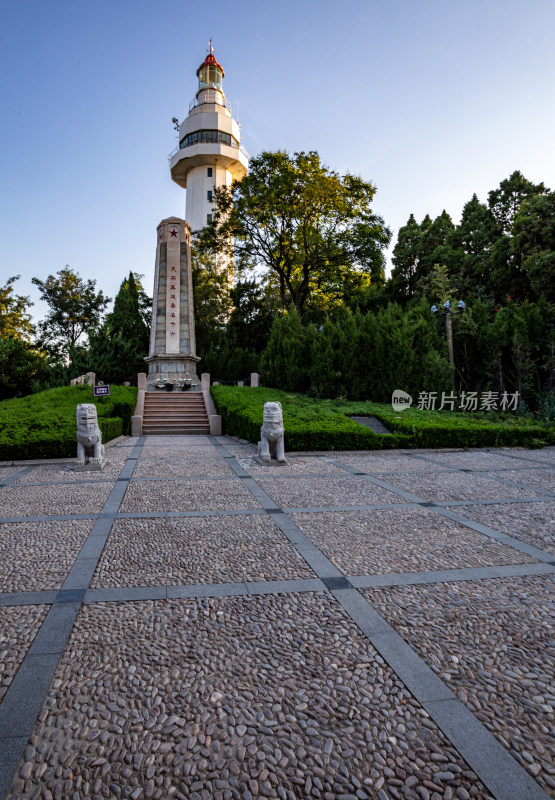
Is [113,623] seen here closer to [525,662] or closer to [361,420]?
[525,662]

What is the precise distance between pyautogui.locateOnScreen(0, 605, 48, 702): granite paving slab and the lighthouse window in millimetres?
43737

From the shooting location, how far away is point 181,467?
8.07 meters

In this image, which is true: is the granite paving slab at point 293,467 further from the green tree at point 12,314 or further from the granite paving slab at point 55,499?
the green tree at point 12,314

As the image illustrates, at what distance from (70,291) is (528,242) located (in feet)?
97.5

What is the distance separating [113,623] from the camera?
278 cm

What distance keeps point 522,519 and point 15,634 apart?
507cm

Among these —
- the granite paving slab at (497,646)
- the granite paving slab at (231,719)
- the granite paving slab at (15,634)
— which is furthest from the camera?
the granite paving slab at (15,634)

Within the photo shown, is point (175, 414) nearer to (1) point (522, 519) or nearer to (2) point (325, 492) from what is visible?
(2) point (325, 492)

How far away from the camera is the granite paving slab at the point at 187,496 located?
546cm

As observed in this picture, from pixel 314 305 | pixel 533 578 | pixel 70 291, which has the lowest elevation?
pixel 533 578

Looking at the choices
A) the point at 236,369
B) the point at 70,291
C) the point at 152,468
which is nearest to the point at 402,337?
the point at 152,468

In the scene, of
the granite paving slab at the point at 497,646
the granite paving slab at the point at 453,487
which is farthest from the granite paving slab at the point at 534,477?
the granite paving slab at the point at 497,646

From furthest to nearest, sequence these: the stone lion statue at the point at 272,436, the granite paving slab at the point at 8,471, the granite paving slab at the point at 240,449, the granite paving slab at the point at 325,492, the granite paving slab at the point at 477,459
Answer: the granite paving slab at the point at 240,449 < the granite paving slab at the point at 477,459 < the stone lion statue at the point at 272,436 < the granite paving slab at the point at 8,471 < the granite paving slab at the point at 325,492

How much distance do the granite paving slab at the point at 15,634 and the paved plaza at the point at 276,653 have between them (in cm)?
1
